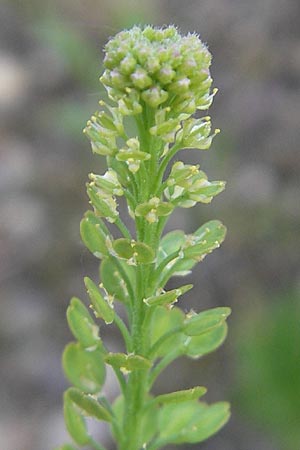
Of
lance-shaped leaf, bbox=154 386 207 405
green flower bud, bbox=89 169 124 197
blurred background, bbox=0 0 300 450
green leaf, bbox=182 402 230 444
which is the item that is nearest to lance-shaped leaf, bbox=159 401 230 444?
green leaf, bbox=182 402 230 444

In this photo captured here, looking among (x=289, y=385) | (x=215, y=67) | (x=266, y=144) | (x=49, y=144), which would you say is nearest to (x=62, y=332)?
(x=289, y=385)

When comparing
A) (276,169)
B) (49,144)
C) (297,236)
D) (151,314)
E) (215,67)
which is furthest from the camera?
(215,67)

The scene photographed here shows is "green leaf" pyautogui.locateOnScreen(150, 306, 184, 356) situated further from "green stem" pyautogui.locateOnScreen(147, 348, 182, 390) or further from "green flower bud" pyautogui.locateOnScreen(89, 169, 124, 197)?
"green flower bud" pyautogui.locateOnScreen(89, 169, 124, 197)

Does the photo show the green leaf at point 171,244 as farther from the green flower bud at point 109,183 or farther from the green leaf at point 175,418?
the green leaf at point 175,418

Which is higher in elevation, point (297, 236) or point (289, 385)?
point (297, 236)

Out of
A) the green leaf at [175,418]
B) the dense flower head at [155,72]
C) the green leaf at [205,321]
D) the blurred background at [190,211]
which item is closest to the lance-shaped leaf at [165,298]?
the green leaf at [205,321]

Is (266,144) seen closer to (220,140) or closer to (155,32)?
(220,140)
